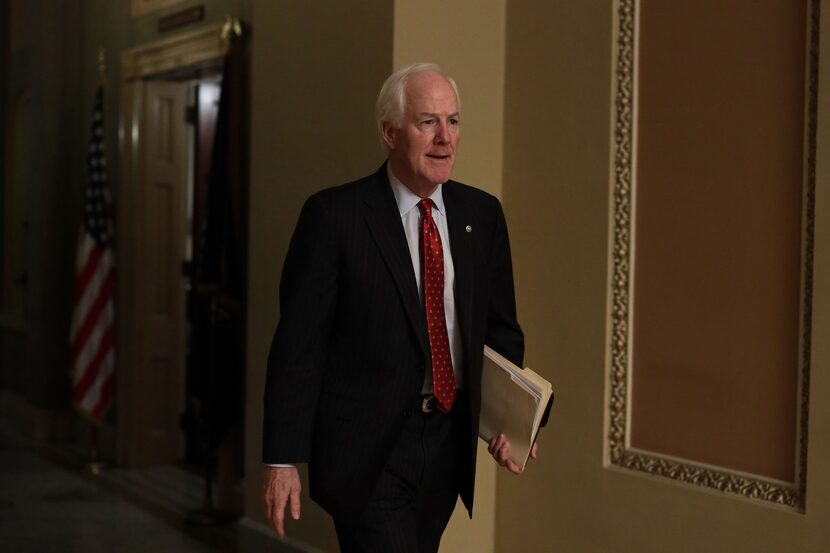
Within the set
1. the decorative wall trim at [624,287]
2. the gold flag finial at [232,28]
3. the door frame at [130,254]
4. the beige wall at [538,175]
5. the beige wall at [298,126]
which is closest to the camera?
the decorative wall trim at [624,287]

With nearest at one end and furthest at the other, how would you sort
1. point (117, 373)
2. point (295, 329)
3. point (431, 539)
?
1. point (295, 329)
2. point (431, 539)
3. point (117, 373)

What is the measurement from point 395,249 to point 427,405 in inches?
14.1

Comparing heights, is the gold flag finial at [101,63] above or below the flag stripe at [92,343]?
above

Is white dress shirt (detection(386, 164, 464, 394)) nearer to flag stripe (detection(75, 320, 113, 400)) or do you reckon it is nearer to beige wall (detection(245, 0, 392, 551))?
beige wall (detection(245, 0, 392, 551))

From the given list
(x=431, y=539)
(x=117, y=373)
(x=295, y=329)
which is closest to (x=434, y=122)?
(x=295, y=329)

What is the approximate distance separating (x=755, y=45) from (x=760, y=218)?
→ 0.52m

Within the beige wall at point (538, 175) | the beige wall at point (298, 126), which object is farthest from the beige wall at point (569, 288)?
the beige wall at point (298, 126)

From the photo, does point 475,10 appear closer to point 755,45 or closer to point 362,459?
point 755,45

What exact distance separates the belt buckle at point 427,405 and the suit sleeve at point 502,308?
1.06 ft

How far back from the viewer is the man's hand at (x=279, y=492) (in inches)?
93.7

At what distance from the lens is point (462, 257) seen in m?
2.51

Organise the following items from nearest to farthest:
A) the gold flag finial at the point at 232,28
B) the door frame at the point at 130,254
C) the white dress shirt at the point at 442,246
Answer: the white dress shirt at the point at 442,246
the gold flag finial at the point at 232,28
the door frame at the point at 130,254

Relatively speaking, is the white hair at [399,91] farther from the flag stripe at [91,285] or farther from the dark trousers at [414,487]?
the flag stripe at [91,285]

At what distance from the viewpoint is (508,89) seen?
4055 mm
